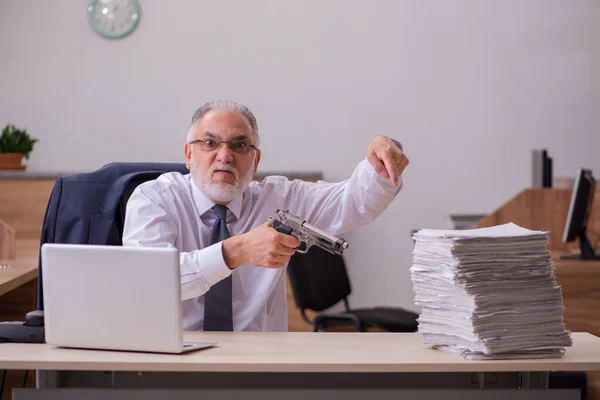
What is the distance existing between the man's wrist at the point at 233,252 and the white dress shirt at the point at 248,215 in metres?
0.13

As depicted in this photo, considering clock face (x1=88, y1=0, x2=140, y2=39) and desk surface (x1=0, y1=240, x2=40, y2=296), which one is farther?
clock face (x1=88, y1=0, x2=140, y2=39)

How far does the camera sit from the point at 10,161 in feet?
16.1

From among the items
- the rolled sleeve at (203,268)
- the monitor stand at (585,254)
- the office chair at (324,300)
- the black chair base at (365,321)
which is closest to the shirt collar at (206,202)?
the rolled sleeve at (203,268)

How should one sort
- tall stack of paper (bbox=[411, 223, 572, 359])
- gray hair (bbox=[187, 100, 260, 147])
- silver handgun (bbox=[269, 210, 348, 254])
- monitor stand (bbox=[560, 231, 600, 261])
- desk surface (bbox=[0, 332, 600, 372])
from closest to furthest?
desk surface (bbox=[0, 332, 600, 372]) → tall stack of paper (bbox=[411, 223, 572, 359]) → silver handgun (bbox=[269, 210, 348, 254]) → gray hair (bbox=[187, 100, 260, 147]) → monitor stand (bbox=[560, 231, 600, 261])

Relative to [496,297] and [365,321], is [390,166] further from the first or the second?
[365,321]

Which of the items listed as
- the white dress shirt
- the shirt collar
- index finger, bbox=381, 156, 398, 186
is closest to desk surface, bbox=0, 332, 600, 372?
the white dress shirt

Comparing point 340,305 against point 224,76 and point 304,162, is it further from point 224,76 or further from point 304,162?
point 224,76

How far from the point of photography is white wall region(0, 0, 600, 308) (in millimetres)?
5504

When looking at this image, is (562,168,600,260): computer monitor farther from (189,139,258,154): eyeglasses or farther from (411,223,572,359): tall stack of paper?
(411,223,572,359): tall stack of paper

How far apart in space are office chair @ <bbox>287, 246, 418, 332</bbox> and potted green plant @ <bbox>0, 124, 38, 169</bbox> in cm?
192

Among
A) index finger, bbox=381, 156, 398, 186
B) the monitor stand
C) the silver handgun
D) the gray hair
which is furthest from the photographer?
the monitor stand

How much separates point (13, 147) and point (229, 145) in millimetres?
2877

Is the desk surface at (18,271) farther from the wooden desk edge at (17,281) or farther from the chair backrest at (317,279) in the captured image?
the chair backrest at (317,279)

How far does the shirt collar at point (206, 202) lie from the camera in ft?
8.14
